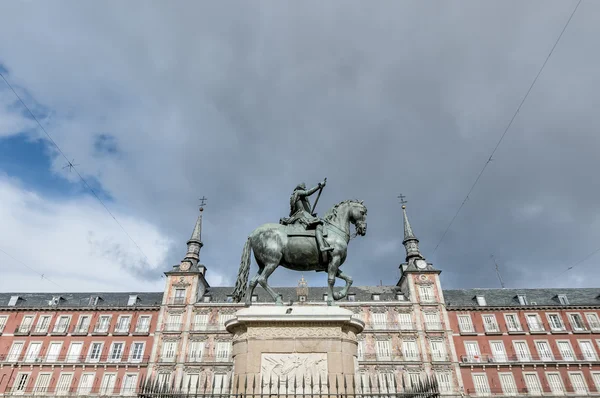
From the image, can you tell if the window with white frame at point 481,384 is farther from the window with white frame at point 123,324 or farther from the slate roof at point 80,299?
the window with white frame at point 123,324

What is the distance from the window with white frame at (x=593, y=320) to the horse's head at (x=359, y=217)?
49.6 m

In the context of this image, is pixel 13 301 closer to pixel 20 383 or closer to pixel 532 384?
pixel 20 383

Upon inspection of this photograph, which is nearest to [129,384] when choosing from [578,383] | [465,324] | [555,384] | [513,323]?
[465,324]

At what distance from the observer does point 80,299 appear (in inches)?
2002

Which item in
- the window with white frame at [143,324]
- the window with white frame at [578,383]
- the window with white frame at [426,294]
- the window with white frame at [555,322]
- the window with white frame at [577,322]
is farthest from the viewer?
the window with white frame at [426,294]

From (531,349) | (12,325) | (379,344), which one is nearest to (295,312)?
(379,344)

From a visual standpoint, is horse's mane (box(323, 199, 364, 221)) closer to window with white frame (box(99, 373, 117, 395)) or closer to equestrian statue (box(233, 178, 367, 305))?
equestrian statue (box(233, 178, 367, 305))

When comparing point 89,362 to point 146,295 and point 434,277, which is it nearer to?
point 146,295

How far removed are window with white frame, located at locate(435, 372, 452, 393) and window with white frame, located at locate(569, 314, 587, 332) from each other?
17078 mm

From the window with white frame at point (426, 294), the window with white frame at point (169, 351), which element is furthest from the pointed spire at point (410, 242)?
the window with white frame at point (169, 351)

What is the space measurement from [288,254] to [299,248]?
1.04 feet

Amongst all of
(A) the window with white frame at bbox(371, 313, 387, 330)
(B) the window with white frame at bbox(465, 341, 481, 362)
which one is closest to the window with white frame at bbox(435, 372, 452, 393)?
(B) the window with white frame at bbox(465, 341, 481, 362)

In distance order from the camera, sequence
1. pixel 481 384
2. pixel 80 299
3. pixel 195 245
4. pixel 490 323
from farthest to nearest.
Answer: pixel 195 245
pixel 80 299
pixel 490 323
pixel 481 384

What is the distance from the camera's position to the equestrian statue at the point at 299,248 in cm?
899
